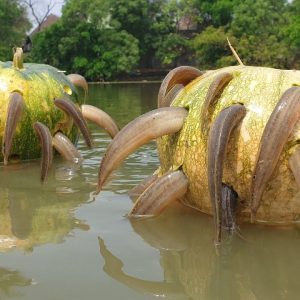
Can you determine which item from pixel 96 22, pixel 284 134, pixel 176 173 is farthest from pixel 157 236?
pixel 96 22

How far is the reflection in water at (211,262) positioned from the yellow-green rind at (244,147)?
0.49ft

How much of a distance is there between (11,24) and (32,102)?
5617cm

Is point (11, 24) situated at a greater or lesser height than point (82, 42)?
greater

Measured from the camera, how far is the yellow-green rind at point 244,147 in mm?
3889

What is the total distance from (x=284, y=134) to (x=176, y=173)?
847 mm

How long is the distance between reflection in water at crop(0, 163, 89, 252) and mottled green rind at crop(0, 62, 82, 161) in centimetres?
78

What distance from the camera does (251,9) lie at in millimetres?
53000

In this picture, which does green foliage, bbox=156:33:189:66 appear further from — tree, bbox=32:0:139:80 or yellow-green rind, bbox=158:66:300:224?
yellow-green rind, bbox=158:66:300:224

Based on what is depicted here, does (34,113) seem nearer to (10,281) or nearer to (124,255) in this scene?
(124,255)

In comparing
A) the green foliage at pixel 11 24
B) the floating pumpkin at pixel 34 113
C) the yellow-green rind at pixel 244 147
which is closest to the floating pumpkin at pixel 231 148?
the yellow-green rind at pixel 244 147

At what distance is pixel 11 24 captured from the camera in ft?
196

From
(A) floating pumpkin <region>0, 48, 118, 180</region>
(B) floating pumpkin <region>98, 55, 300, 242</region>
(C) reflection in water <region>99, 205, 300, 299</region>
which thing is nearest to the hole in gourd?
(A) floating pumpkin <region>0, 48, 118, 180</region>

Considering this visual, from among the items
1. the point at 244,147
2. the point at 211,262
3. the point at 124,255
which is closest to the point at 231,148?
the point at 244,147

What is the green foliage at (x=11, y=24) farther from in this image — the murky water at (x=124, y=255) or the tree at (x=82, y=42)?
the murky water at (x=124, y=255)
